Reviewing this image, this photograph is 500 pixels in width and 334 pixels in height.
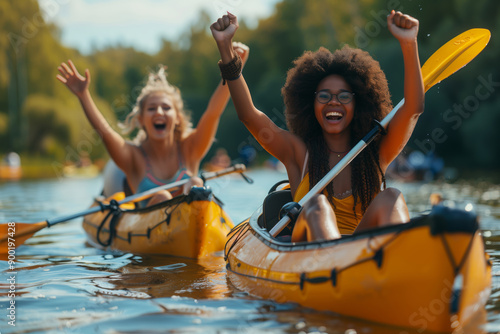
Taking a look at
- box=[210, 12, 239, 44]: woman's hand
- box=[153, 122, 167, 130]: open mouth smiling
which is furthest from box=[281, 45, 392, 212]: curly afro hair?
box=[153, 122, 167, 130]: open mouth smiling

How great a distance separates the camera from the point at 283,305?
3.37 metres

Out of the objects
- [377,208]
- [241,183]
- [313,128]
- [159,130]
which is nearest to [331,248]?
[377,208]

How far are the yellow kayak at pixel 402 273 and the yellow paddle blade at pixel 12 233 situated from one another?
127 inches

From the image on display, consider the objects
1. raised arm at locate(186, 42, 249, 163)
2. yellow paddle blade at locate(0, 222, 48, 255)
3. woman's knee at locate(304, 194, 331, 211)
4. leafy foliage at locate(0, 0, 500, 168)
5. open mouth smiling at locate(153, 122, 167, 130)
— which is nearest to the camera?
woman's knee at locate(304, 194, 331, 211)

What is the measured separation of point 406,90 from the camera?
3521 millimetres

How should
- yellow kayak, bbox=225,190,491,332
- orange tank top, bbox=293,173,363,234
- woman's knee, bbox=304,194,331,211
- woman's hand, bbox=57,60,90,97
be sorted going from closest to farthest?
A: 1. yellow kayak, bbox=225,190,491,332
2. woman's knee, bbox=304,194,331,211
3. orange tank top, bbox=293,173,363,234
4. woman's hand, bbox=57,60,90,97

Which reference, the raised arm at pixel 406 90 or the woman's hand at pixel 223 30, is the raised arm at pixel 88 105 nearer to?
the woman's hand at pixel 223 30

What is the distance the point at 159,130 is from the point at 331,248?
3.48 m

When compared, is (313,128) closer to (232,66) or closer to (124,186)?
(232,66)

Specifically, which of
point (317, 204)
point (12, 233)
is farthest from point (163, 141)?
point (317, 204)

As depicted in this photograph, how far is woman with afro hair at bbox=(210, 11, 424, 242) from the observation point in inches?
147

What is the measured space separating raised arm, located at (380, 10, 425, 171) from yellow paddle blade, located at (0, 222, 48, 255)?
342cm

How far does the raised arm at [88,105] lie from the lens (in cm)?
550

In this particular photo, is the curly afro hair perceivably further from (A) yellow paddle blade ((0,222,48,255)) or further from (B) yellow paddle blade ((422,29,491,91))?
(A) yellow paddle blade ((0,222,48,255))
